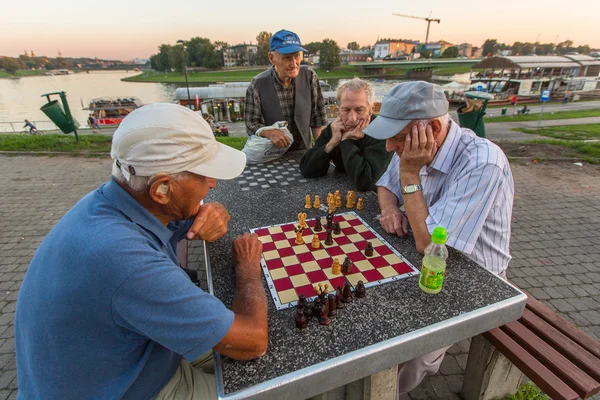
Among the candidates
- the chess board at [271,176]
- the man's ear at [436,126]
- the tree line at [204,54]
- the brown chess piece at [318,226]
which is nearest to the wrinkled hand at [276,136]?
the chess board at [271,176]

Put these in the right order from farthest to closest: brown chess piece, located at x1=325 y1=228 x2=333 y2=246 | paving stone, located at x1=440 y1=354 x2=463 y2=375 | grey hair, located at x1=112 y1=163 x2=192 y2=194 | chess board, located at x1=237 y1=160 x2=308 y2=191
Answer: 1. chess board, located at x1=237 y1=160 x2=308 y2=191
2. paving stone, located at x1=440 y1=354 x2=463 y2=375
3. brown chess piece, located at x1=325 y1=228 x2=333 y2=246
4. grey hair, located at x1=112 y1=163 x2=192 y2=194

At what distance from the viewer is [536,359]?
1865 mm

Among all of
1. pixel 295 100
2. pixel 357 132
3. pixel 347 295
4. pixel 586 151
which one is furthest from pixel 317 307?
pixel 586 151

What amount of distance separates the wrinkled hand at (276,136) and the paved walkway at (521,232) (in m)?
1.98

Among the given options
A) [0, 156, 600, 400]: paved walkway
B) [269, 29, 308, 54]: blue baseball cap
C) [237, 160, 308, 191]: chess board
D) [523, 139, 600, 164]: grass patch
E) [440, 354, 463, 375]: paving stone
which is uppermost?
[269, 29, 308, 54]: blue baseball cap

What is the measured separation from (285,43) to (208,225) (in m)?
2.50

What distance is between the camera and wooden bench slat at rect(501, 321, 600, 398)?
164 cm

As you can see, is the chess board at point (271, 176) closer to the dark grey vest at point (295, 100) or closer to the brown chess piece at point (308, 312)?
the dark grey vest at point (295, 100)

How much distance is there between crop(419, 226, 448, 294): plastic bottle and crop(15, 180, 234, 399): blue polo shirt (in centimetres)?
96

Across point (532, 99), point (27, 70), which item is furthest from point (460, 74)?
point (27, 70)

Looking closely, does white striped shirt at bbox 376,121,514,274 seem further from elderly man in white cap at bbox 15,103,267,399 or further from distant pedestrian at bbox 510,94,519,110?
distant pedestrian at bbox 510,94,519,110

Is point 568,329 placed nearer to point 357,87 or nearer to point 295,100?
point 357,87

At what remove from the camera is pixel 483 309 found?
1461 mm

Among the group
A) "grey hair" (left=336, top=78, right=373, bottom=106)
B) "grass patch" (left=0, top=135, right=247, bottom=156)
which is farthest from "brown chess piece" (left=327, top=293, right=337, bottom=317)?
"grass patch" (left=0, top=135, right=247, bottom=156)
